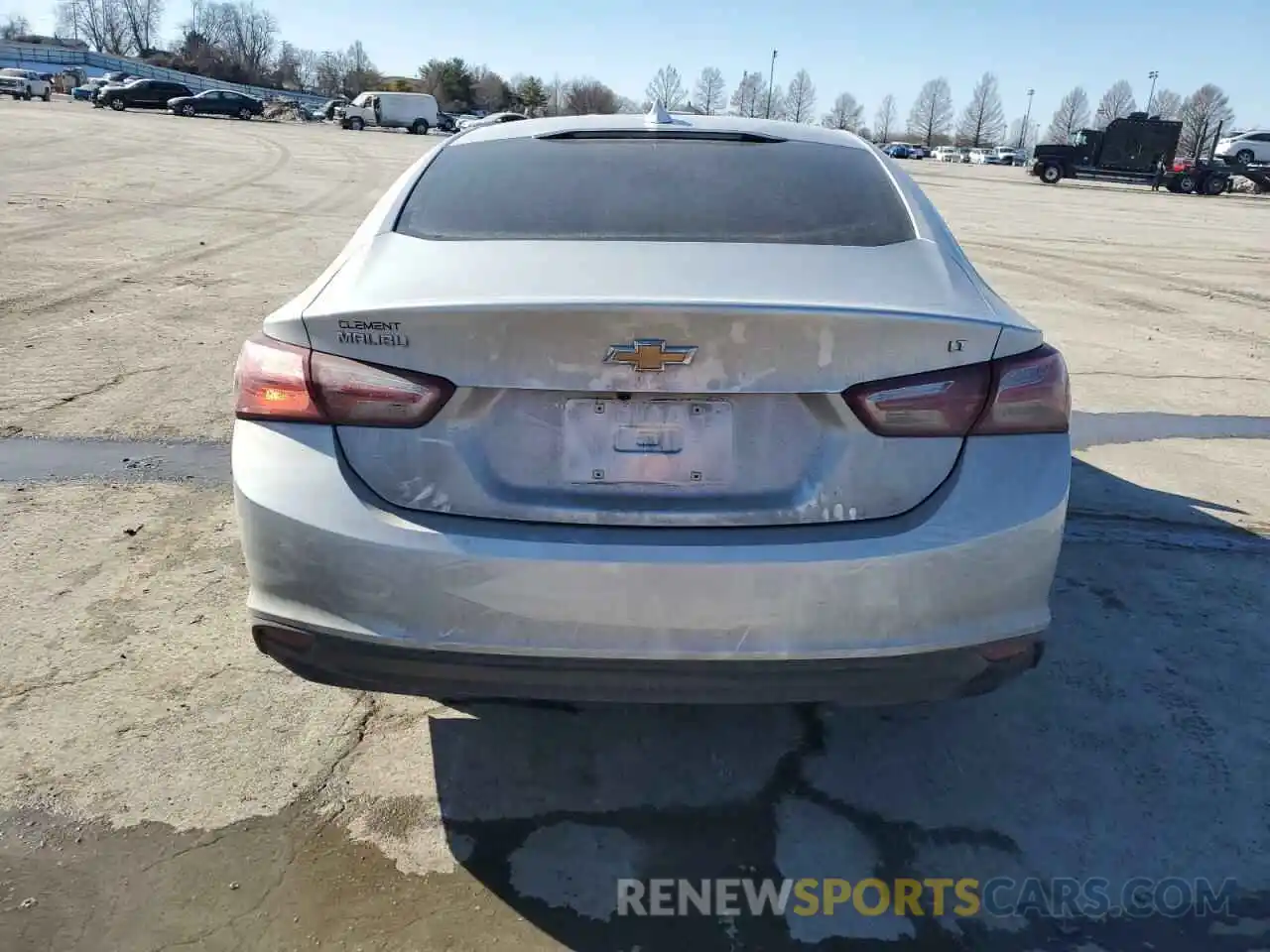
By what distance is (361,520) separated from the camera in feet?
6.52

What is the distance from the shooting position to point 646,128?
319 centimetres

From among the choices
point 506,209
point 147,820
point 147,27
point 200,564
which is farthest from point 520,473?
point 147,27

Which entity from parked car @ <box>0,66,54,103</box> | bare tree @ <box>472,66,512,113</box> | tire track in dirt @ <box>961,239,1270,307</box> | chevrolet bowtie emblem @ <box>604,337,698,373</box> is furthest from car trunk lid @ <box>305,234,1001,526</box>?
bare tree @ <box>472,66,512,113</box>

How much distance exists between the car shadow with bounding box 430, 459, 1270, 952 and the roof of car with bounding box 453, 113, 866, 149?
188cm

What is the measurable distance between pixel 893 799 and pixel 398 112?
6259cm

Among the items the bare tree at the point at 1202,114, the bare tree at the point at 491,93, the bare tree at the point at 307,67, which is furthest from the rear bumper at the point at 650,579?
the bare tree at the point at 307,67

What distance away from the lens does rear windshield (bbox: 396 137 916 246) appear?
2.48 m

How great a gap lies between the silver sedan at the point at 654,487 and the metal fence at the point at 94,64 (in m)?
103

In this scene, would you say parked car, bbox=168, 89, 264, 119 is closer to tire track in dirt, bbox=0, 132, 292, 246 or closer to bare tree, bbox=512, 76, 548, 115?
tire track in dirt, bbox=0, 132, 292, 246

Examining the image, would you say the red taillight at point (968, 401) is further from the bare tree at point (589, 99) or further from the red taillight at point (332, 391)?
the bare tree at point (589, 99)

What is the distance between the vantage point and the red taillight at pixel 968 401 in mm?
1979

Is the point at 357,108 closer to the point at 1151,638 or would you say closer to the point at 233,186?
the point at 233,186

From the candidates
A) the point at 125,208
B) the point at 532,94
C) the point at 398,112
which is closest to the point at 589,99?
the point at 532,94

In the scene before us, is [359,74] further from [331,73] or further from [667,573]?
[667,573]
